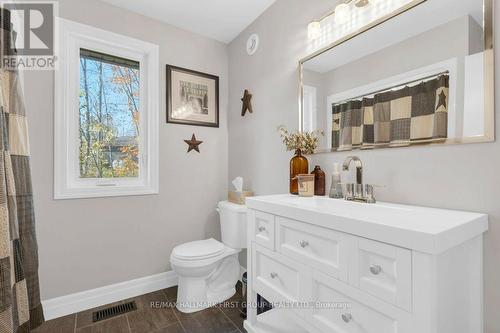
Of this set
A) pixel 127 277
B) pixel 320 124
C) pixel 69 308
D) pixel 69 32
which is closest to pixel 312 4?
pixel 320 124

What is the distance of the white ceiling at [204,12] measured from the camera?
200cm

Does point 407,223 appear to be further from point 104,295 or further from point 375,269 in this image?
point 104,295

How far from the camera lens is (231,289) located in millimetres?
2123

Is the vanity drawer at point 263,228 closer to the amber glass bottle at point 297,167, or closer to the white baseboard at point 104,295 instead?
the amber glass bottle at point 297,167

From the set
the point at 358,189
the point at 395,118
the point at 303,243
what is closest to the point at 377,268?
the point at 303,243

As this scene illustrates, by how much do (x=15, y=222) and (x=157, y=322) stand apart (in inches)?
43.5

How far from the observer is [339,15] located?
1.39m

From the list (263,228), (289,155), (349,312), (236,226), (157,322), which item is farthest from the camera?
(236,226)

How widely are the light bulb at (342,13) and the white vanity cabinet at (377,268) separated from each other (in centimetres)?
106

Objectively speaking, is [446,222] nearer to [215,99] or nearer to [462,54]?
[462,54]

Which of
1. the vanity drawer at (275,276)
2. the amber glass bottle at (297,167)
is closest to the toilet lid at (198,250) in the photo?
the vanity drawer at (275,276)

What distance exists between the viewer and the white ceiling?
78.8 inches

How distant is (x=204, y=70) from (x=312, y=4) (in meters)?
1.24

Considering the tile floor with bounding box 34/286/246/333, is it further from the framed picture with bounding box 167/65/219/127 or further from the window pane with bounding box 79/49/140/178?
the framed picture with bounding box 167/65/219/127
